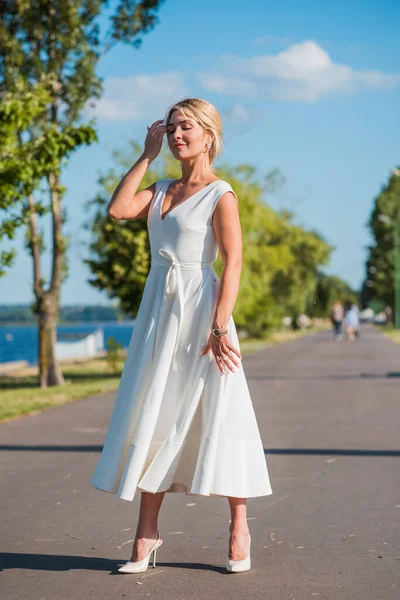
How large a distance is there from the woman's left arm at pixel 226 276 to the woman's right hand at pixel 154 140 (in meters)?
0.42

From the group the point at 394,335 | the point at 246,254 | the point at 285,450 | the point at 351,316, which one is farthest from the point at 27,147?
the point at 394,335

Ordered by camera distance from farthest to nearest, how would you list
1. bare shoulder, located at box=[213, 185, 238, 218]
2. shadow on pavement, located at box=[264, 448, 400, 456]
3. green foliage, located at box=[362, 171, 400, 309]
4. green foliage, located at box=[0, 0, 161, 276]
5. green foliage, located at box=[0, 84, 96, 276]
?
green foliage, located at box=[362, 171, 400, 309] < green foliage, located at box=[0, 0, 161, 276] < green foliage, located at box=[0, 84, 96, 276] < shadow on pavement, located at box=[264, 448, 400, 456] < bare shoulder, located at box=[213, 185, 238, 218]

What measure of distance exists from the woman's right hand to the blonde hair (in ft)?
0.19

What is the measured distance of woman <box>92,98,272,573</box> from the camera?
4395 mm

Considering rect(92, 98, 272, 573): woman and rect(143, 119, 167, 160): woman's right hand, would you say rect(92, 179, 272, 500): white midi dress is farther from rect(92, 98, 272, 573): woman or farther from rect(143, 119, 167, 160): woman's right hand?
rect(143, 119, 167, 160): woman's right hand

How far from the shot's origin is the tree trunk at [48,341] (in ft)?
71.2

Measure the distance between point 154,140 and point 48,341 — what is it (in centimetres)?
1782

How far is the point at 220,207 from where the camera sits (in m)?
4.50

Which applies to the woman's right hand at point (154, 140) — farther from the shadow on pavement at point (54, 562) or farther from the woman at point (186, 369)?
the shadow on pavement at point (54, 562)

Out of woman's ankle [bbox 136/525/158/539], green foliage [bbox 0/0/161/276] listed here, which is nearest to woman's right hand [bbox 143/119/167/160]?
woman's ankle [bbox 136/525/158/539]

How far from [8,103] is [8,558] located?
8.46m

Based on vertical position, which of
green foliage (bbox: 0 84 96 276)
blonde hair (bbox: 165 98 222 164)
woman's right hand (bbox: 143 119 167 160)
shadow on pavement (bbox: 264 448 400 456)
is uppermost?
green foliage (bbox: 0 84 96 276)

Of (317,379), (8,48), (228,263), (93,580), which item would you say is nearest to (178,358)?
(228,263)

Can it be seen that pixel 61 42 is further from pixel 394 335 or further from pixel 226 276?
pixel 394 335
